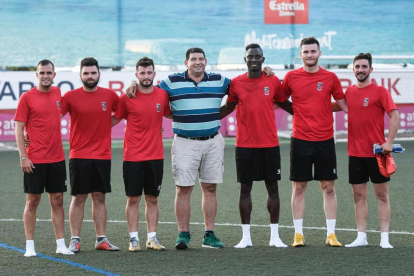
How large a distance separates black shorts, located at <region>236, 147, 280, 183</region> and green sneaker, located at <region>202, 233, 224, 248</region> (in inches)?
23.4

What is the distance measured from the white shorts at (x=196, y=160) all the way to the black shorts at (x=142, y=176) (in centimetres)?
23

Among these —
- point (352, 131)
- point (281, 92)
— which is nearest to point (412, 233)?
point (352, 131)

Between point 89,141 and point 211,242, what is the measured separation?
1.49 meters

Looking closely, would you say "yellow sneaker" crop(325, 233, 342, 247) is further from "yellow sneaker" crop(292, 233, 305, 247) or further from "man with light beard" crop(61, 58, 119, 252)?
"man with light beard" crop(61, 58, 119, 252)

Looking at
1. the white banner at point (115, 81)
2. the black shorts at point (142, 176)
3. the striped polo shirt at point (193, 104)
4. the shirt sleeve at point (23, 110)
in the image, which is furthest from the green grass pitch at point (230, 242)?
the white banner at point (115, 81)

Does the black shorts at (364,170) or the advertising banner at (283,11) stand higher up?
the advertising banner at (283,11)

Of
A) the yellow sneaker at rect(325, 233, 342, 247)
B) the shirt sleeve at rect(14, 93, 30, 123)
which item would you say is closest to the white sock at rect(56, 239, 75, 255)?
the shirt sleeve at rect(14, 93, 30, 123)

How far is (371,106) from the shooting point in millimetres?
7988

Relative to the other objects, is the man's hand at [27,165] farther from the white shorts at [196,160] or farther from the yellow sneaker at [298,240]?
the yellow sneaker at [298,240]

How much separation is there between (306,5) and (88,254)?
523 inches

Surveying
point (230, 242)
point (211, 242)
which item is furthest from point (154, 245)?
→ point (230, 242)

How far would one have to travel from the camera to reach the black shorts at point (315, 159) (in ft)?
26.8

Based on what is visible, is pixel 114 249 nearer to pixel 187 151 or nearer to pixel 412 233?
pixel 187 151

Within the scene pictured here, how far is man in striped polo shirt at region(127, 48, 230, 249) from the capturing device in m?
8.09
